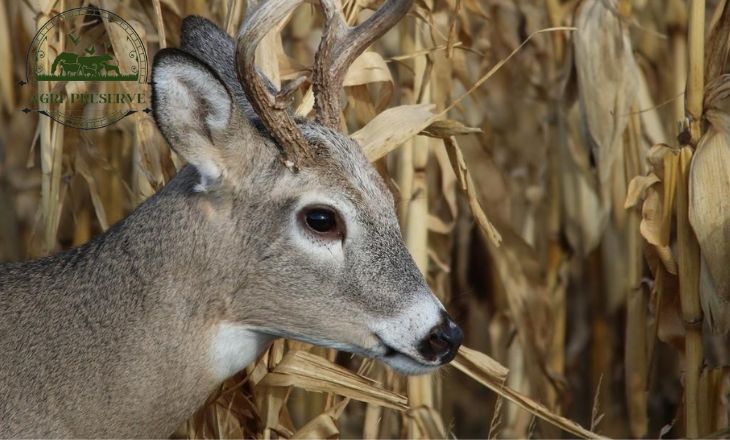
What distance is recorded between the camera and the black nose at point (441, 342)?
297cm

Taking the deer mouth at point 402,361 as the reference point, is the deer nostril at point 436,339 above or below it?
above

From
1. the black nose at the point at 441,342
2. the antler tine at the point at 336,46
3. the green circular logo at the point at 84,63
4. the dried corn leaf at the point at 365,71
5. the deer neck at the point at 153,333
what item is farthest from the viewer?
the green circular logo at the point at 84,63

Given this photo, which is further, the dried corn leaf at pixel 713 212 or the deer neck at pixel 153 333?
the dried corn leaf at pixel 713 212

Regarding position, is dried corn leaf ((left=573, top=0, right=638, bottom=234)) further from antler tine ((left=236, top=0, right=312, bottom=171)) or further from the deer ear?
the deer ear

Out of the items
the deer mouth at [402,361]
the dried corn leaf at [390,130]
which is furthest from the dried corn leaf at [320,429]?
the dried corn leaf at [390,130]

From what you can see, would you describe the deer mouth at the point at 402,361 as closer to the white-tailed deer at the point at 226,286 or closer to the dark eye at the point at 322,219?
the white-tailed deer at the point at 226,286

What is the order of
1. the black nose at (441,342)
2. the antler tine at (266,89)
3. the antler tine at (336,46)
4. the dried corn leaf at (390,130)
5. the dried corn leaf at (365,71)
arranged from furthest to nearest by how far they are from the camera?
the dried corn leaf at (365,71), the dried corn leaf at (390,130), the antler tine at (336,46), the black nose at (441,342), the antler tine at (266,89)

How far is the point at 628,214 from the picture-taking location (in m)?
5.11

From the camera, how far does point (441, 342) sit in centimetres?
298

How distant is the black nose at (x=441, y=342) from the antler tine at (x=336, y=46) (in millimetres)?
709

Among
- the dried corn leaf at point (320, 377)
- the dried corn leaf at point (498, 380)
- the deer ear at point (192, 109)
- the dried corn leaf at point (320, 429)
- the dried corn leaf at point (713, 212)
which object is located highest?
the deer ear at point (192, 109)

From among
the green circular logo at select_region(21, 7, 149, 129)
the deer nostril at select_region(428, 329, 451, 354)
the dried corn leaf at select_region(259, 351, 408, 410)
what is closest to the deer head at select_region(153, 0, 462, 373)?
the deer nostril at select_region(428, 329, 451, 354)

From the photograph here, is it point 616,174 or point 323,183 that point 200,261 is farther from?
point 616,174

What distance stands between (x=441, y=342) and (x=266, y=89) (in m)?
0.83
